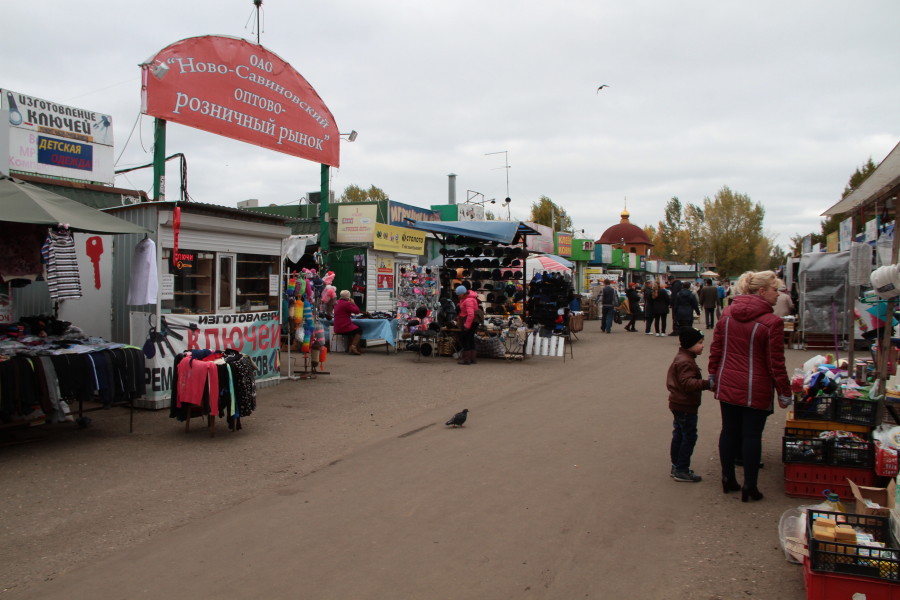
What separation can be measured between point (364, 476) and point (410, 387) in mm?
5476

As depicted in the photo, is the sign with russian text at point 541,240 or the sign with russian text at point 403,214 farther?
the sign with russian text at point 541,240

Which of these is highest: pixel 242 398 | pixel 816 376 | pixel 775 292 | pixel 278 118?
pixel 278 118

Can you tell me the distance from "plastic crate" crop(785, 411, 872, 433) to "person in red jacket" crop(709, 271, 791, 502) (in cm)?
49

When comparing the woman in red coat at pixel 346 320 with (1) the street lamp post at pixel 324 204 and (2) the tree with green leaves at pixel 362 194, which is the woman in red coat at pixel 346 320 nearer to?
(1) the street lamp post at pixel 324 204

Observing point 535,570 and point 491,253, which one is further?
point 491,253

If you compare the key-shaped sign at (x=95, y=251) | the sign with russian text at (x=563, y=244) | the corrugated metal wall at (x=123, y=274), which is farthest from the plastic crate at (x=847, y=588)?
the sign with russian text at (x=563, y=244)

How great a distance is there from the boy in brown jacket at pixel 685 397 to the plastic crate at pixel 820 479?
823 millimetres

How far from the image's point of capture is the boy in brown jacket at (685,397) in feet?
20.2

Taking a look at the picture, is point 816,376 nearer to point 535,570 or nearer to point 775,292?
point 775,292

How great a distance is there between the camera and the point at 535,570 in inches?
171

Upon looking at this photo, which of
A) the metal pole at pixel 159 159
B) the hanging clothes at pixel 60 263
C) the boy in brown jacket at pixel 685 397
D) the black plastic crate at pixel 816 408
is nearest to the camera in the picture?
the black plastic crate at pixel 816 408

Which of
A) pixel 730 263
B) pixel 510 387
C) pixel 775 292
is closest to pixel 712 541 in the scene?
pixel 775 292

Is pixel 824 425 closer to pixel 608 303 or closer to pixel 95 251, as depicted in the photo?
pixel 95 251

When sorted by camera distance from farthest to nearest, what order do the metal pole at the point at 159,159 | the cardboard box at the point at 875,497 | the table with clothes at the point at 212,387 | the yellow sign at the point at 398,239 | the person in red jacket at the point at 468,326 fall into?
the yellow sign at the point at 398,239, the person in red jacket at the point at 468,326, the metal pole at the point at 159,159, the table with clothes at the point at 212,387, the cardboard box at the point at 875,497
